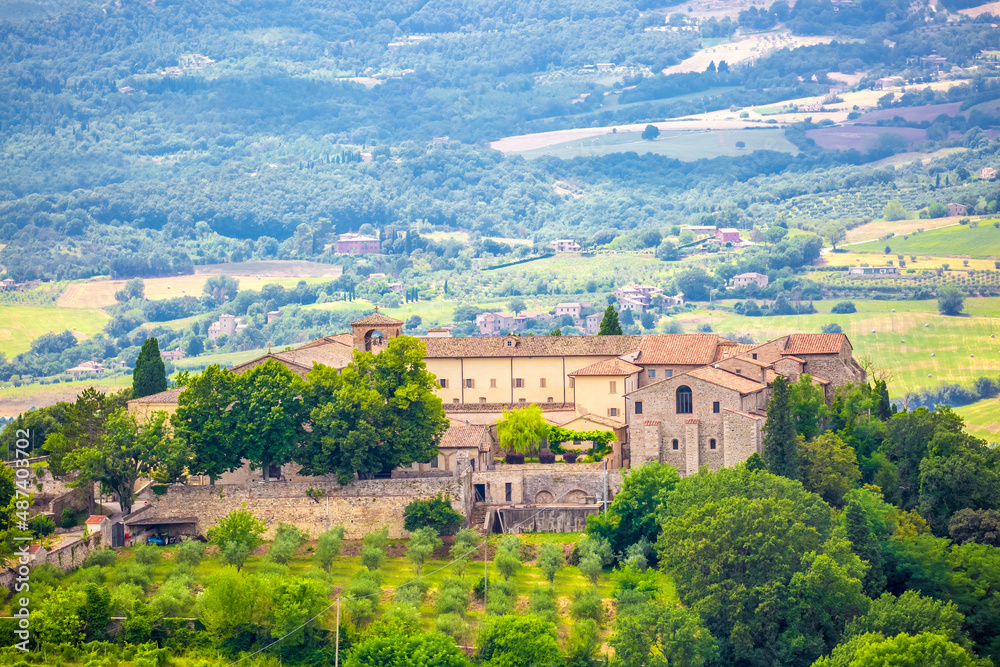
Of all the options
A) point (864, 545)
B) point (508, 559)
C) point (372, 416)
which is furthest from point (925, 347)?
point (508, 559)

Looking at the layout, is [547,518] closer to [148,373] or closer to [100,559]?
[100,559]

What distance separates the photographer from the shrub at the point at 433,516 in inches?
2488

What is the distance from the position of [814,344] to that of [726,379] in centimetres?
907

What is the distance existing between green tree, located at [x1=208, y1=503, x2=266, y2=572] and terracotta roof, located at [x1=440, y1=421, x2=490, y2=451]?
9.73m

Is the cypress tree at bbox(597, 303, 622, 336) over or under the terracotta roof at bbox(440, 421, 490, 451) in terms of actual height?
over

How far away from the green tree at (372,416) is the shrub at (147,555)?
25.5 feet

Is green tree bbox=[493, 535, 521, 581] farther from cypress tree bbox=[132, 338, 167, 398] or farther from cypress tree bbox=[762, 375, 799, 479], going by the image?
cypress tree bbox=[132, 338, 167, 398]

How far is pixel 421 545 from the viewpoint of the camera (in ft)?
200

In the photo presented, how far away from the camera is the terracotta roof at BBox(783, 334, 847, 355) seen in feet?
247

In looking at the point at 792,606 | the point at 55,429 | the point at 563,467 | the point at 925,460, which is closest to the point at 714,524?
the point at 792,606

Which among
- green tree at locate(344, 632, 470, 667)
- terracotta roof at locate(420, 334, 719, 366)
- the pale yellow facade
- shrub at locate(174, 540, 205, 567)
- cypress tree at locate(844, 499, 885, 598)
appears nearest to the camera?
green tree at locate(344, 632, 470, 667)

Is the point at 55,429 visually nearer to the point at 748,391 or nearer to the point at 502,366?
the point at 502,366

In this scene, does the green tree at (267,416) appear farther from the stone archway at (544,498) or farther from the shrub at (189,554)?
the stone archway at (544,498)

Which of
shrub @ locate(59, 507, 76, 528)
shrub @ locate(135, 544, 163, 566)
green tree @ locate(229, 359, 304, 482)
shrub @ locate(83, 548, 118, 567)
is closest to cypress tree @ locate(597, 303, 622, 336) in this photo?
green tree @ locate(229, 359, 304, 482)
